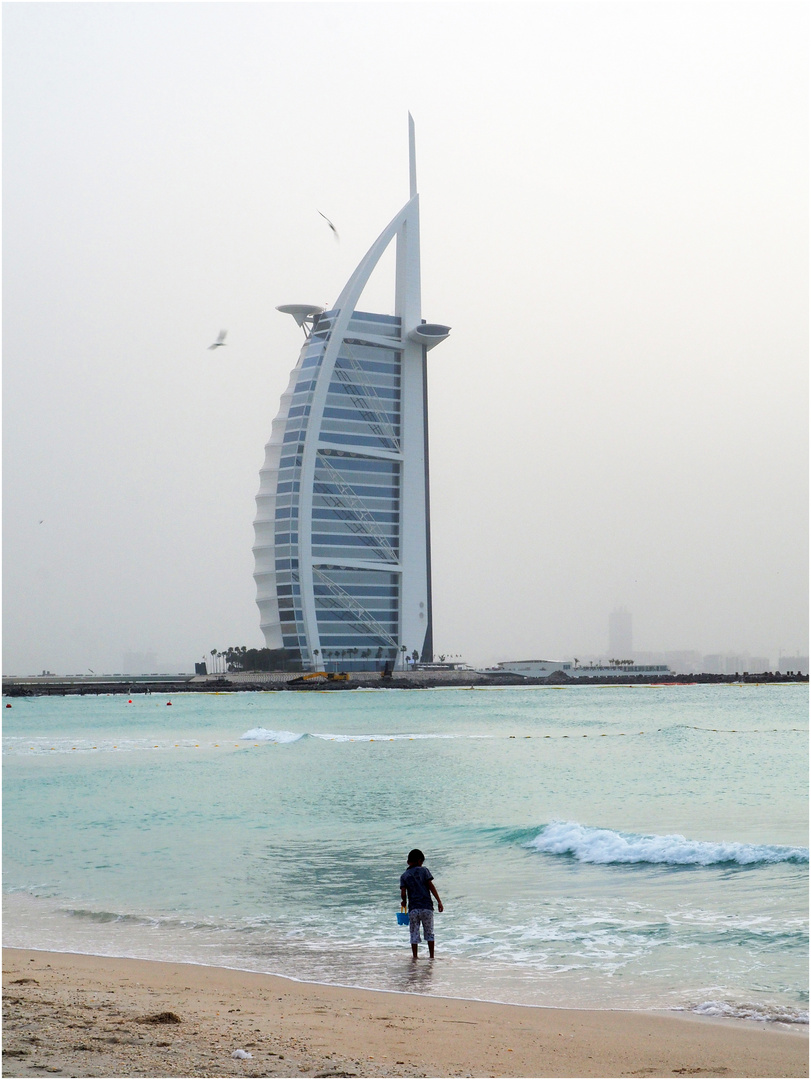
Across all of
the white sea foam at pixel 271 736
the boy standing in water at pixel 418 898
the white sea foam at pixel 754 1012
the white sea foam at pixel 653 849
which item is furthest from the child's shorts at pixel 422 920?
the white sea foam at pixel 271 736

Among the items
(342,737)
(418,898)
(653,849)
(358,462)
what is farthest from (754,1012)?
(358,462)

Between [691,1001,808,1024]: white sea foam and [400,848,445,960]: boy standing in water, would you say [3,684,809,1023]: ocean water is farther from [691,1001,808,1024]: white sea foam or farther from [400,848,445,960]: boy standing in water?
[400,848,445,960]: boy standing in water

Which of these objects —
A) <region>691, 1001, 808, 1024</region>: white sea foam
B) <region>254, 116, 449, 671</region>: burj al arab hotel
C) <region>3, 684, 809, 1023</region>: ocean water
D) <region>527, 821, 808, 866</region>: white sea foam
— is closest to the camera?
<region>691, 1001, 808, 1024</region>: white sea foam

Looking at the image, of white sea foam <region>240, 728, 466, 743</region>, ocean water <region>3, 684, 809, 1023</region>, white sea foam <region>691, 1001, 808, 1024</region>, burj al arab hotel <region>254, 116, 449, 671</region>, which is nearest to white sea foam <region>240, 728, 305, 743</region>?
white sea foam <region>240, 728, 466, 743</region>

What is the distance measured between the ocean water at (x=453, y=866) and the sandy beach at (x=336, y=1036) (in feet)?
2.22

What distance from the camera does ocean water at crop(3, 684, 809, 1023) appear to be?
9703 mm

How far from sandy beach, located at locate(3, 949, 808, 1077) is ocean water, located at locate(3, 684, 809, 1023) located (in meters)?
0.68

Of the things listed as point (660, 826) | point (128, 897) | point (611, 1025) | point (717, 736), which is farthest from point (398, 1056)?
point (717, 736)

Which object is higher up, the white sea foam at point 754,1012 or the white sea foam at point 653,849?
the white sea foam at point 754,1012

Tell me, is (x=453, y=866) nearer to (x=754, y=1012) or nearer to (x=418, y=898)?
(x=418, y=898)

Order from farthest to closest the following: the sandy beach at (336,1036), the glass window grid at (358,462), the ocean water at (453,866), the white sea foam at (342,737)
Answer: the glass window grid at (358,462), the white sea foam at (342,737), the ocean water at (453,866), the sandy beach at (336,1036)

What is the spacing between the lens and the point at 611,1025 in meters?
7.77

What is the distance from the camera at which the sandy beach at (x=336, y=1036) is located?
20.9 feet

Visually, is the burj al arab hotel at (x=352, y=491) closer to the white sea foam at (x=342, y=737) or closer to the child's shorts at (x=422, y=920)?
Result: the white sea foam at (x=342, y=737)
